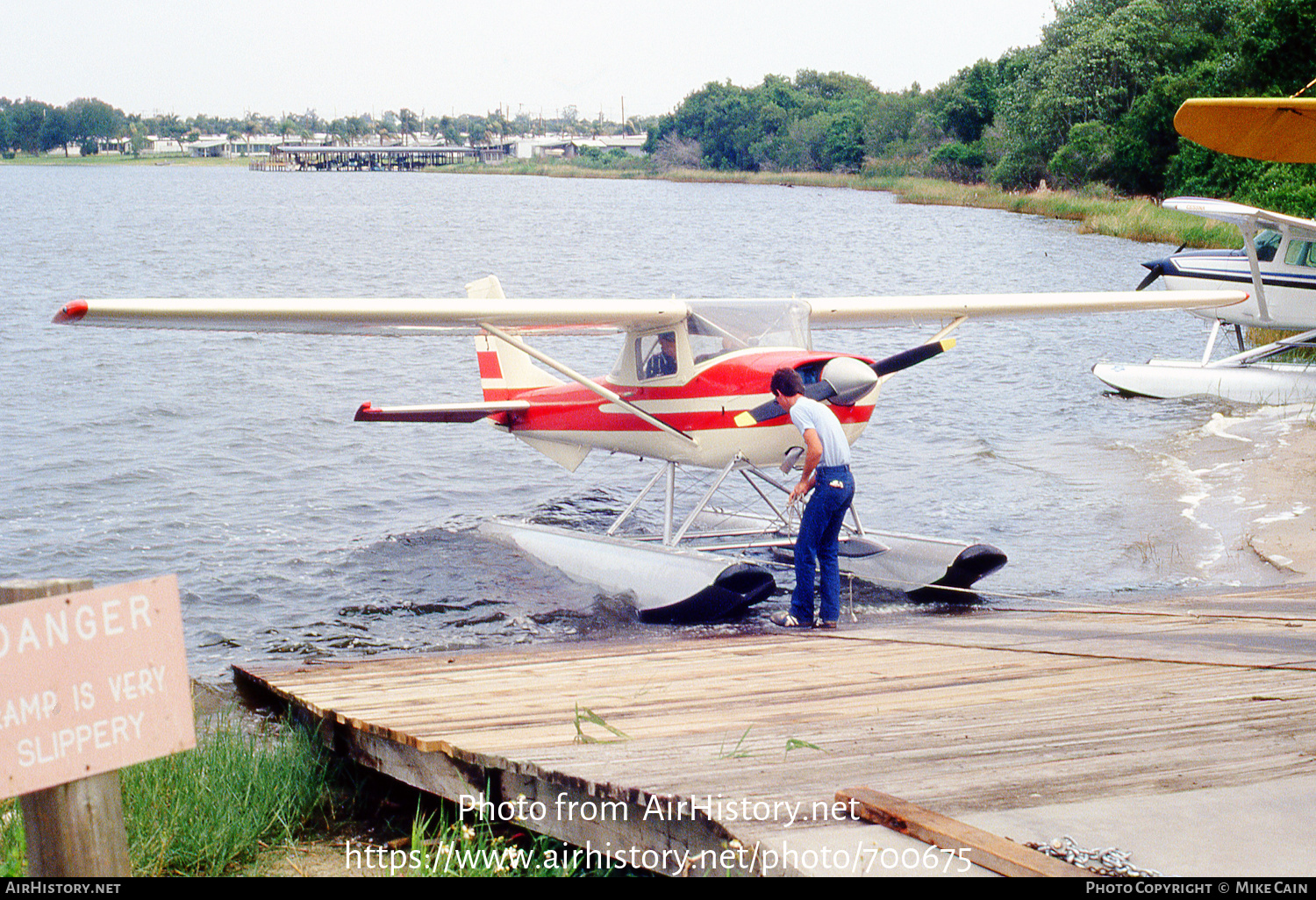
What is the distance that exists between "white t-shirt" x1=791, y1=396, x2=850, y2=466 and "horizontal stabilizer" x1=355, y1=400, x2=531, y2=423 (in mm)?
4172

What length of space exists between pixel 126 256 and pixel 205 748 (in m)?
43.5

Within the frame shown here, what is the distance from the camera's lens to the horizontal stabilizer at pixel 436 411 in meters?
10.4

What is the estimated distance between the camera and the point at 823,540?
7375 millimetres

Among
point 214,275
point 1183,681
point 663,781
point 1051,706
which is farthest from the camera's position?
point 214,275

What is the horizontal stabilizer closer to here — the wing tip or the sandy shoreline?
the wing tip

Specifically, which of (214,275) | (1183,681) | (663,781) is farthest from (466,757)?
(214,275)

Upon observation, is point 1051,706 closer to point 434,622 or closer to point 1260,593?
point 1260,593

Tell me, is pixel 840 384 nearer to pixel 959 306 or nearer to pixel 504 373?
pixel 959 306

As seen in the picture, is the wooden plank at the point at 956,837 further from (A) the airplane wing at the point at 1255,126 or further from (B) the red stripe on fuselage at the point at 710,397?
(A) the airplane wing at the point at 1255,126

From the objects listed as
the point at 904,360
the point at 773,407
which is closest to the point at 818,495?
the point at 773,407

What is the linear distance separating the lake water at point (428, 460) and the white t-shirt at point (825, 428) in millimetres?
1797

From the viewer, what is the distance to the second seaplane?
314 inches

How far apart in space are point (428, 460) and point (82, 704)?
13.1 m

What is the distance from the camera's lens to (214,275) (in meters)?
36.5
